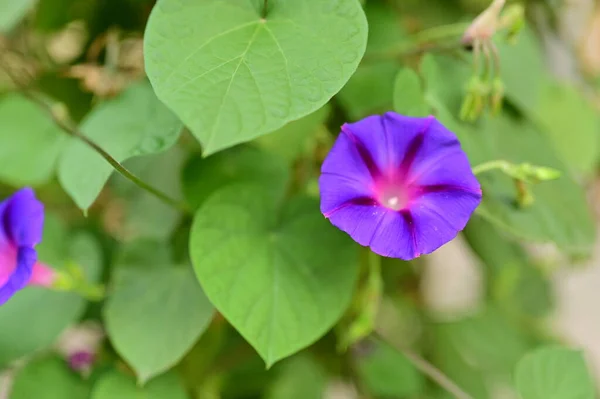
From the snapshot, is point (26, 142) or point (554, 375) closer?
point (554, 375)

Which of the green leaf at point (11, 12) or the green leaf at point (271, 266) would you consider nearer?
the green leaf at point (271, 266)

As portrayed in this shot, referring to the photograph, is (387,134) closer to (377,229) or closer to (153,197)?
(377,229)

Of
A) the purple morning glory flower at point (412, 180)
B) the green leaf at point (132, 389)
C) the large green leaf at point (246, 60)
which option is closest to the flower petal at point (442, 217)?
the purple morning glory flower at point (412, 180)

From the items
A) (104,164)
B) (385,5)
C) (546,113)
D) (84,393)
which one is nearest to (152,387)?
(84,393)

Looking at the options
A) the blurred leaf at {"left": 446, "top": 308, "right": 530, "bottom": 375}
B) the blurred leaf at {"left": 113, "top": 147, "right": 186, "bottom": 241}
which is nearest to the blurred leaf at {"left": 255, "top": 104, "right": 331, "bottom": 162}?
the blurred leaf at {"left": 113, "top": 147, "right": 186, "bottom": 241}

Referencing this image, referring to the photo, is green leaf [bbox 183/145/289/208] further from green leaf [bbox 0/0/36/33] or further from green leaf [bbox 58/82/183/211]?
green leaf [bbox 0/0/36/33]

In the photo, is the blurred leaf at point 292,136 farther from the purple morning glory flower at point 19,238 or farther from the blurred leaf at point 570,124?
the blurred leaf at point 570,124

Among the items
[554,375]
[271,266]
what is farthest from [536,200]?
[271,266]
